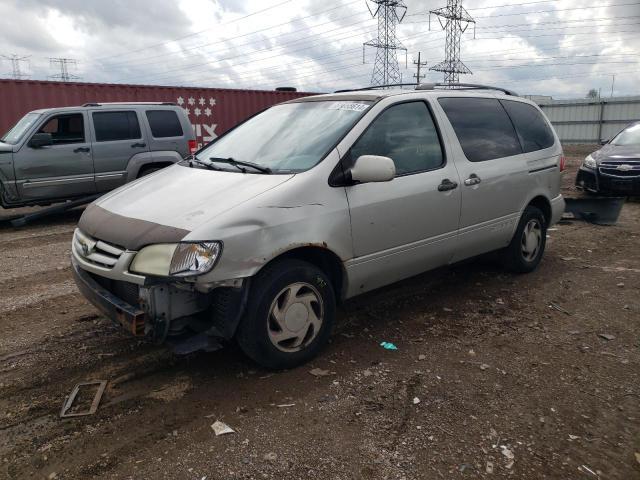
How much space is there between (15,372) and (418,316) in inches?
118

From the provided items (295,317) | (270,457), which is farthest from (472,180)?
(270,457)

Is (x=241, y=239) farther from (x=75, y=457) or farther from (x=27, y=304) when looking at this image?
(x=27, y=304)

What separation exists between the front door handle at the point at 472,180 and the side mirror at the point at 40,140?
7.07m

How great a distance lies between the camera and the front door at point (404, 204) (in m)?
3.58

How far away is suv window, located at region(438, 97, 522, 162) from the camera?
441 cm

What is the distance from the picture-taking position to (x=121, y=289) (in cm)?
316

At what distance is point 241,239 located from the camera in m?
2.95

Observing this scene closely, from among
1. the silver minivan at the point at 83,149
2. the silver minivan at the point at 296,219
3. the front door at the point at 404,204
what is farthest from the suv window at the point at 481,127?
the silver minivan at the point at 83,149

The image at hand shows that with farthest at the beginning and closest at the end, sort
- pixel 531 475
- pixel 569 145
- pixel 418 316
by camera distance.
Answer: pixel 569 145
pixel 418 316
pixel 531 475

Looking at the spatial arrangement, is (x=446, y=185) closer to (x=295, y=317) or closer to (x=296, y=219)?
(x=296, y=219)

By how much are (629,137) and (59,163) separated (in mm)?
10885

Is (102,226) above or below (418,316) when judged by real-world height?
above

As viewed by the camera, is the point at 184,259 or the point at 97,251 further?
the point at 97,251

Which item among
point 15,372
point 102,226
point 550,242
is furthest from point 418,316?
point 550,242
